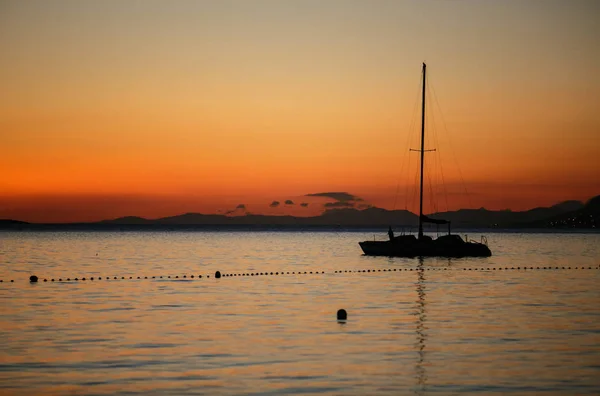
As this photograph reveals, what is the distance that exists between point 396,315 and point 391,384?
1776cm

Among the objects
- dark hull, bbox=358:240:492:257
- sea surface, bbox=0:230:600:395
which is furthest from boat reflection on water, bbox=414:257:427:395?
dark hull, bbox=358:240:492:257

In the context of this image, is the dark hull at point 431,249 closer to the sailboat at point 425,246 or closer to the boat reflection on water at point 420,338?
the sailboat at point 425,246

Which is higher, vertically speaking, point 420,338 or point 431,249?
point 431,249

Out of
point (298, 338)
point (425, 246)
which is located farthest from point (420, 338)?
point (425, 246)

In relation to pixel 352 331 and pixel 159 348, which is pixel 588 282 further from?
pixel 159 348

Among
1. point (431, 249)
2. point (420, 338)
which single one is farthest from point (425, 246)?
point (420, 338)

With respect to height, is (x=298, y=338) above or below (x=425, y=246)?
below

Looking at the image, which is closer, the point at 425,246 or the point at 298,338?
the point at 298,338

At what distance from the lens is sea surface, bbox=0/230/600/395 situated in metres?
24.9

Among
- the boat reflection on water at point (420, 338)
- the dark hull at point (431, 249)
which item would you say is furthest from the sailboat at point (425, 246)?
the boat reflection on water at point (420, 338)

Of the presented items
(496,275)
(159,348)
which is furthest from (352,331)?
(496,275)

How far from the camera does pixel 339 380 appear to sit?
25.2 m

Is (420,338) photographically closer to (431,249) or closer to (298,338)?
(298,338)

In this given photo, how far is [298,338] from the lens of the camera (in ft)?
111
